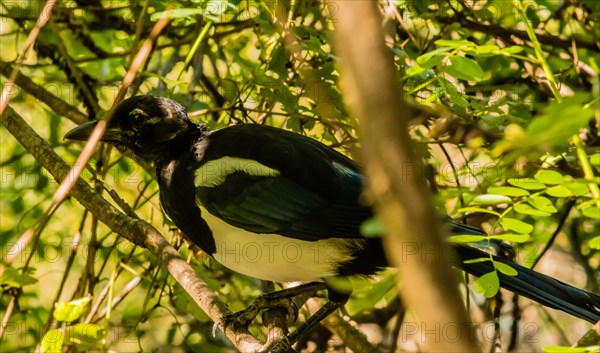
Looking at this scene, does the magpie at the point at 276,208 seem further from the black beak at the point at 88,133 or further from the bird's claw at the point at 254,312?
the bird's claw at the point at 254,312

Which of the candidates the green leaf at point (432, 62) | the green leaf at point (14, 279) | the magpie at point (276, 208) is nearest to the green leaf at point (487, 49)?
the green leaf at point (432, 62)

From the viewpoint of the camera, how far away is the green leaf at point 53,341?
2.45 m

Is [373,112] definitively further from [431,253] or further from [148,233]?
[148,233]

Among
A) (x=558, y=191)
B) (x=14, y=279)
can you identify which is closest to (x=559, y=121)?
(x=558, y=191)

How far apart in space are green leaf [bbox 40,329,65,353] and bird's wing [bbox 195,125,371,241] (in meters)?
0.74

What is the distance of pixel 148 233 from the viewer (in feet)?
9.68

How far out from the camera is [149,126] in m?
3.17

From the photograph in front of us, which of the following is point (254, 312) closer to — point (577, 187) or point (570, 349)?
point (577, 187)

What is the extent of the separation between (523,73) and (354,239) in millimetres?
1477

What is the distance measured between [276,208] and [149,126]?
654 millimetres

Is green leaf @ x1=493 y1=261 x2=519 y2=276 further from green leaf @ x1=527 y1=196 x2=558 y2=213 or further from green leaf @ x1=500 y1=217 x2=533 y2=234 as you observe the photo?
green leaf @ x1=527 y1=196 x2=558 y2=213

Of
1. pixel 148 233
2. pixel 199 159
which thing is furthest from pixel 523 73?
pixel 148 233

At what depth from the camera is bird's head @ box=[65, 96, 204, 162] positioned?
10.3ft

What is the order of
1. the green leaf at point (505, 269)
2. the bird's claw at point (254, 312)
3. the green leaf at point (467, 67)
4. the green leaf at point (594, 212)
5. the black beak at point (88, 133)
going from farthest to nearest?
the black beak at point (88, 133) < the bird's claw at point (254, 312) < the green leaf at point (467, 67) < the green leaf at point (505, 269) < the green leaf at point (594, 212)
